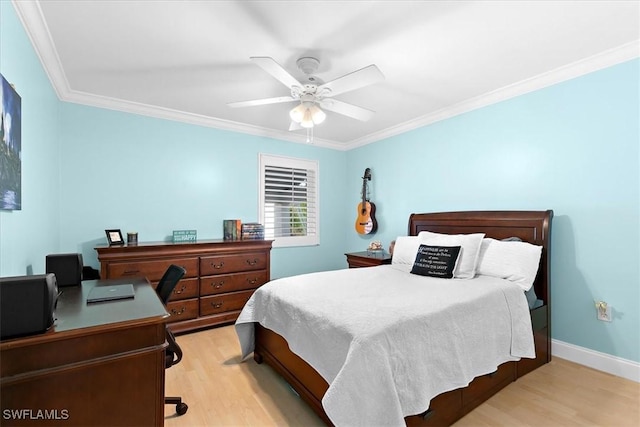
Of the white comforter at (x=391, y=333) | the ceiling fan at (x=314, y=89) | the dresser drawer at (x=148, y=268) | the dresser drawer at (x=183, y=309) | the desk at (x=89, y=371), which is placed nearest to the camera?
the desk at (x=89, y=371)

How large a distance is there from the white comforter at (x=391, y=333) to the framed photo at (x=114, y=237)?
5.36 ft

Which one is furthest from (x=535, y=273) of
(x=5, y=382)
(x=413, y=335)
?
(x=5, y=382)

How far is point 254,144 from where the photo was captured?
419cm

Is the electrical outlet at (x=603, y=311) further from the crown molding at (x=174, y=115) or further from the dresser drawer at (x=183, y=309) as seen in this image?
the dresser drawer at (x=183, y=309)

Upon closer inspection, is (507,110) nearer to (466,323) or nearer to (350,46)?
(350,46)

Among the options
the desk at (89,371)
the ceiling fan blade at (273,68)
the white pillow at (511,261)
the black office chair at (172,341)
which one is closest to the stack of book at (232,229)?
the black office chair at (172,341)

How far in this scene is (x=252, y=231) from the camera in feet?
12.7

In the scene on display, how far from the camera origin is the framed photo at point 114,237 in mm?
3023

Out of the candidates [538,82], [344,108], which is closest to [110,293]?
[344,108]

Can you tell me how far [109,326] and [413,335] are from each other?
1.40 metres

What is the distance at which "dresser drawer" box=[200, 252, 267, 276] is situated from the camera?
3.31 metres

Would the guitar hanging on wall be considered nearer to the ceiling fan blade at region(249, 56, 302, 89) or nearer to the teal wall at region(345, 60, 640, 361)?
the teal wall at region(345, 60, 640, 361)

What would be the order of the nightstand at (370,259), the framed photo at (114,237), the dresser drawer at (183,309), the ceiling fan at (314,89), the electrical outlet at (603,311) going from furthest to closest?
the nightstand at (370,259) < the dresser drawer at (183,309) < the framed photo at (114,237) < the electrical outlet at (603,311) < the ceiling fan at (314,89)

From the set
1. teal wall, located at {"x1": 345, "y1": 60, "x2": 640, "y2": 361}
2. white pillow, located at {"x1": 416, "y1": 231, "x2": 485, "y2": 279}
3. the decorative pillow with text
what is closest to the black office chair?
the decorative pillow with text
